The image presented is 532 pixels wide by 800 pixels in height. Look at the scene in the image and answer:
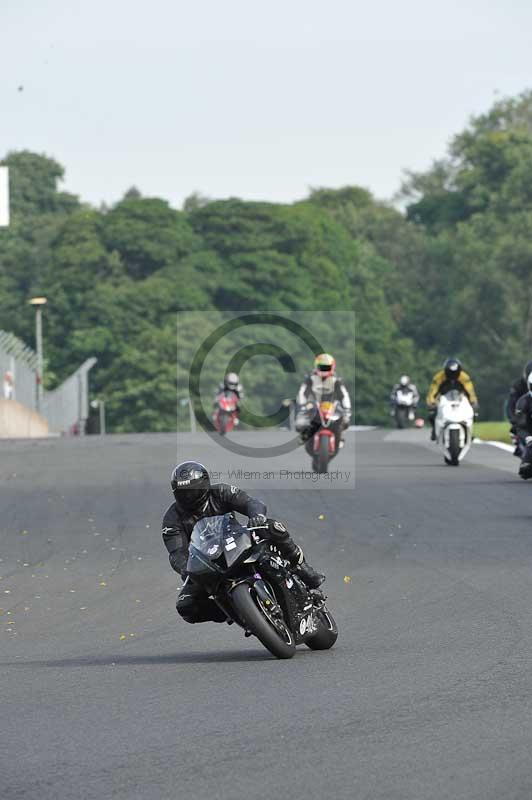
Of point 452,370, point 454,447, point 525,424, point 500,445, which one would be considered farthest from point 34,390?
point 525,424

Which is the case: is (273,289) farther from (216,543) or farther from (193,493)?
(216,543)

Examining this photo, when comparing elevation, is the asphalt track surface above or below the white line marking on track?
above

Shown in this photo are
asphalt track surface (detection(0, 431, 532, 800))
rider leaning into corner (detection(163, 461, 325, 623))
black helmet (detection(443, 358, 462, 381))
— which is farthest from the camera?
black helmet (detection(443, 358, 462, 381))

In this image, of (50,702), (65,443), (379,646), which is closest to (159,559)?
(379,646)

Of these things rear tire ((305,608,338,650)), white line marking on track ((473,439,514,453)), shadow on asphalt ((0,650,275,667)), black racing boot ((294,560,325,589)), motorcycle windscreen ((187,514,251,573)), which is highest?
motorcycle windscreen ((187,514,251,573))

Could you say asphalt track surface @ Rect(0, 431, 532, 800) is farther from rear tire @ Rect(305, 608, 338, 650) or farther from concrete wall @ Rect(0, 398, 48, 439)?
concrete wall @ Rect(0, 398, 48, 439)

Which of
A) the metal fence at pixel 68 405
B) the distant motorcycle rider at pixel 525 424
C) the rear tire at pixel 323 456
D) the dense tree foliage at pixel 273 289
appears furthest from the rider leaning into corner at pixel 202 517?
the dense tree foliage at pixel 273 289

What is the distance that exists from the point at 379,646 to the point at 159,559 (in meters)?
5.93

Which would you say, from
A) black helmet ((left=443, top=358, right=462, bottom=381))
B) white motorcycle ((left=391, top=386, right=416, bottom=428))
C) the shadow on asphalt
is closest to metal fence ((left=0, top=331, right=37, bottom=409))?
white motorcycle ((left=391, top=386, right=416, bottom=428))

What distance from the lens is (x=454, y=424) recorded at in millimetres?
28547

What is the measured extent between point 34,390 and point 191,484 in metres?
51.6

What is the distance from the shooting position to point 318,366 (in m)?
26.1

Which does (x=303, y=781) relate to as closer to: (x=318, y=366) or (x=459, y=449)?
(x=318, y=366)

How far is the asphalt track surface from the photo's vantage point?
7062 mm
